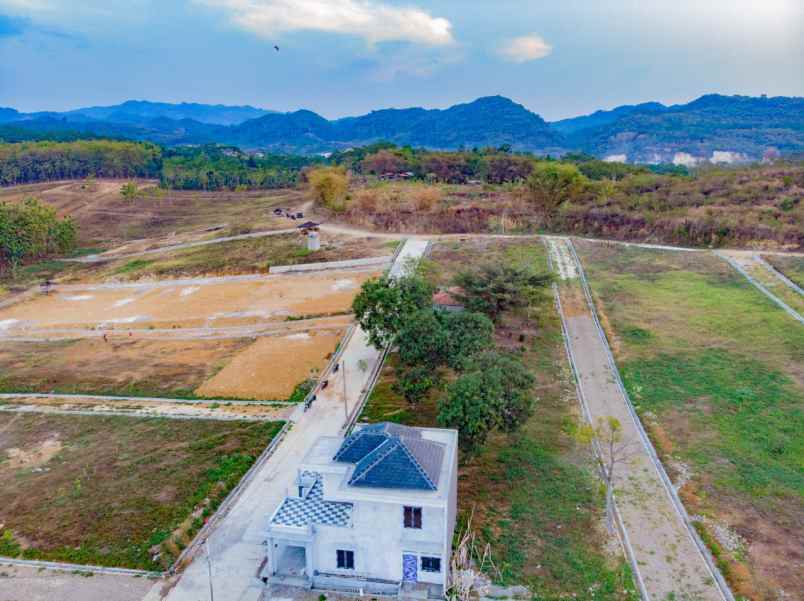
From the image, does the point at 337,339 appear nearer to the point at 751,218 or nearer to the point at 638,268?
the point at 638,268

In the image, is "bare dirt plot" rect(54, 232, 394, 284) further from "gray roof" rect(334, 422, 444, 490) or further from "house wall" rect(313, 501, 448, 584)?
"house wall" rect(313, 501, 448, 584)

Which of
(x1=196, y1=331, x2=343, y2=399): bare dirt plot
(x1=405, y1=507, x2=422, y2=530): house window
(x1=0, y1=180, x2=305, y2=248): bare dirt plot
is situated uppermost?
(x1=0, y1=180, x2=305, y2=248): bare dirt plot

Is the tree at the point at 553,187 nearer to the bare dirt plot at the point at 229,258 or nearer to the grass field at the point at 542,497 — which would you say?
the bare dirt plot at the point at 229,258

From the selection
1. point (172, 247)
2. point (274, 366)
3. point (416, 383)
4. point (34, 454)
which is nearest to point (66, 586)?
point (34, 454)

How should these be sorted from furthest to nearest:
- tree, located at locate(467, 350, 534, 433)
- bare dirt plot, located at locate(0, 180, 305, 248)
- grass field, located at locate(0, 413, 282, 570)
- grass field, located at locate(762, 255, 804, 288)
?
bare dirt plot, located at locate(0, 180, 305, 248)
grass field, located at locate(762, 255, 804, 288)
tree, located at locate(467, 350, 534, 433)
grass field, located at locate(0, 413, 282, 570)

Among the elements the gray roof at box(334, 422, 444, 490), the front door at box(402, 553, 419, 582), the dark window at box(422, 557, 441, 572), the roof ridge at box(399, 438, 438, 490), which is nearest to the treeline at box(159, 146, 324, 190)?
the gray roof at box(334, 422, 444, 490)

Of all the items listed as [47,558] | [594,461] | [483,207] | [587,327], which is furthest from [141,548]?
[483,207]

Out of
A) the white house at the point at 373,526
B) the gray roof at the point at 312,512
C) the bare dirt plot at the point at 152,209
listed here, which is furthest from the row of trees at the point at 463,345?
the bare dirt plot at the point at 152,209
